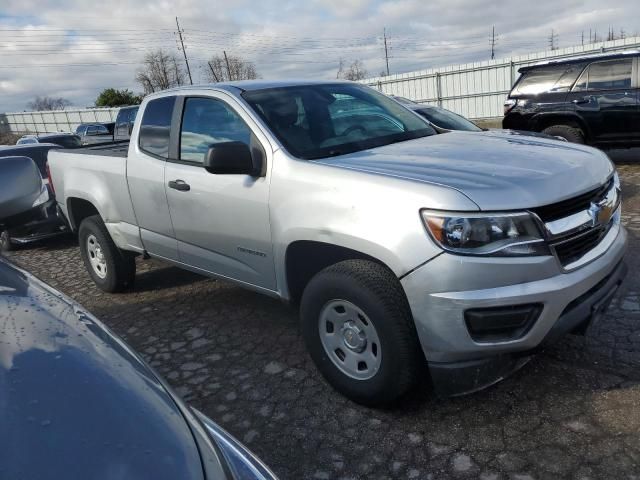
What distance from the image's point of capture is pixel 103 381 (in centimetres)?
152

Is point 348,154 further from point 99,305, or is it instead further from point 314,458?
point 99,305

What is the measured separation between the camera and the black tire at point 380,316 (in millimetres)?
2631

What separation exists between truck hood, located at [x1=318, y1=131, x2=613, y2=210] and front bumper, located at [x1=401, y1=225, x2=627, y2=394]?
0.95 feet

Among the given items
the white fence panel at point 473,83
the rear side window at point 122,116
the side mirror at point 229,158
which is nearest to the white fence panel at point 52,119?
the rear side window at point 122,116

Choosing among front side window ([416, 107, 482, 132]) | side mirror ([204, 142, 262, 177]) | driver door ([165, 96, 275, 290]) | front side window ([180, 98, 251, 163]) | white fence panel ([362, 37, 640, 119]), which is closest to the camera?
side mirror ([204, 142, 262, 177])

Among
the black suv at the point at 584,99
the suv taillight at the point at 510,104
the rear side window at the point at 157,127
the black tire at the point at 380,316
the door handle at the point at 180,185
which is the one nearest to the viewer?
the black tire at the point at 380,316

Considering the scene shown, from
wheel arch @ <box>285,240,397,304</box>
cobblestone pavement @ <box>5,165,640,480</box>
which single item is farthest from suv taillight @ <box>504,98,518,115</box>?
wheel arch @ <box>285,240,397,304</box>

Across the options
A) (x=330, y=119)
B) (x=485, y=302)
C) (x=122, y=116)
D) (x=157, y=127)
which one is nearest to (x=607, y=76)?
(x=330, y=119)

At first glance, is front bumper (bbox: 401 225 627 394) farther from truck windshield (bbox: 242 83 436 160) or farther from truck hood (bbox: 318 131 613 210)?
truck windshield (bbox: 242 83 436 160)

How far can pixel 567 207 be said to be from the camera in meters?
2.62

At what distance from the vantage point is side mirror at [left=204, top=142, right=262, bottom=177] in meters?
3.16

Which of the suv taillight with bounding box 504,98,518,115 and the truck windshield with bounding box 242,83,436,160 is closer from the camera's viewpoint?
the truck windshield with bounding box 242,83,436,160

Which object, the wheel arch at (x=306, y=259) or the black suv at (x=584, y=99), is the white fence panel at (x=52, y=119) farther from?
the wheel arch at (x=306, y=259)

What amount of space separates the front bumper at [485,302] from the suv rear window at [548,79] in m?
7.36
